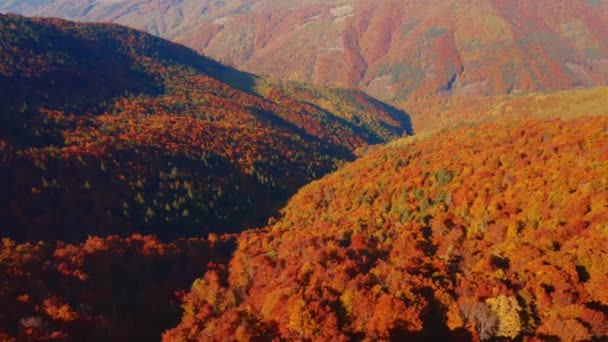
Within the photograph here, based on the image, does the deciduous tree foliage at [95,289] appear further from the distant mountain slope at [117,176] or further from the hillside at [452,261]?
the distant mountain slope at [117,176]

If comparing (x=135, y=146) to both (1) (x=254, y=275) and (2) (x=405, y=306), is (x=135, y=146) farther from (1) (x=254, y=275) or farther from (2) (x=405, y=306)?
(2) (x=405, y=306)

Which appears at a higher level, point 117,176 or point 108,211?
point 117,176

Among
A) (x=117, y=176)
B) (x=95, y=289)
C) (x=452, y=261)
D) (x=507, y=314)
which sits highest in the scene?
(x=117, y=176)

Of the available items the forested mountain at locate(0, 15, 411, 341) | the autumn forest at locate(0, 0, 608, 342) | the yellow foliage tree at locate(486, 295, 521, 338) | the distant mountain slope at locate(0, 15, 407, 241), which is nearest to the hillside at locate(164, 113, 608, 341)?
the yellow foliage tree at locate(486, 295, 521, 338)

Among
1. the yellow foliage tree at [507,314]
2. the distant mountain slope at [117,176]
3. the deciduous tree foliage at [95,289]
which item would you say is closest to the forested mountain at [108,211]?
the deciduous tree foliage at [95,289]

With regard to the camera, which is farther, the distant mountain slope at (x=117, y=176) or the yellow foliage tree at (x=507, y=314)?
the distant mountain slope at (x=117, y=176)

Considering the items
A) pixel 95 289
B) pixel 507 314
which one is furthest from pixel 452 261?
pixel 95 289

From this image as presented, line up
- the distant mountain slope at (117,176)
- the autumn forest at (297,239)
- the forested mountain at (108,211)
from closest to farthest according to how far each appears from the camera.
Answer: the autumn forest at (297,239) < the forested mountain at (108,211) < the distant mountain slope at (117,176)

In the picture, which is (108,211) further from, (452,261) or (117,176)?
(452,261)

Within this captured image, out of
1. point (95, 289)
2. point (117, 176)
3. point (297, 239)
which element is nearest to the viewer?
point (95, 289)
